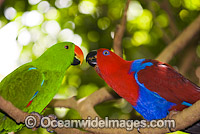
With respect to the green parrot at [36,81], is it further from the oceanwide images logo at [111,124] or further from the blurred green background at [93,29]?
the blurred green background at [93,29]

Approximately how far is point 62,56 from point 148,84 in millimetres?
825

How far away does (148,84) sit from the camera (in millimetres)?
1861

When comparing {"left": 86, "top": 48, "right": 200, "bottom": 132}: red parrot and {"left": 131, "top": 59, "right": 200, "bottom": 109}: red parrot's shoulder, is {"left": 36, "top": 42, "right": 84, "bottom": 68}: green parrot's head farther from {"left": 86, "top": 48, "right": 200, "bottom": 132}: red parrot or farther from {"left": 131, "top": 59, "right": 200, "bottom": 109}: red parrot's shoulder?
{"left": 131, "top": 59, "right": 200, "bottom": 109}: red parrot's shoulder

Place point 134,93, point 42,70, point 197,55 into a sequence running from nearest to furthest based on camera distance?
point 134,93 → point 42,70 → point 197,55

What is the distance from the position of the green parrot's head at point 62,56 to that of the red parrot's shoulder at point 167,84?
59 cm

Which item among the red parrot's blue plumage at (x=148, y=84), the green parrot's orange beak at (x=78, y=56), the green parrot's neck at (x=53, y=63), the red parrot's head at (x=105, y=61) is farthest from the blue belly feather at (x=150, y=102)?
the green parrot's neck at (x=53, y=63)

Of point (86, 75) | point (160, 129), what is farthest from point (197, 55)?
point (160, 129)

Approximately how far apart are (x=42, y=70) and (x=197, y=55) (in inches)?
107

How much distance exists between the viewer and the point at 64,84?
164 inches

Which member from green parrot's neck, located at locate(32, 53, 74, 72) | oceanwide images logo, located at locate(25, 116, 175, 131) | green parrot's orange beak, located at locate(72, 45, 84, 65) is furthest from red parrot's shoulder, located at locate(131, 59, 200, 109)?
green parrot's neck, located at locate(32, 53, 74, 72)

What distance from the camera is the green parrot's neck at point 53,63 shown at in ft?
7.04

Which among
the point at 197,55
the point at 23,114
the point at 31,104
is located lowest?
the point at 197,55

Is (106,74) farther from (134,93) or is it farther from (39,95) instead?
(39,95)

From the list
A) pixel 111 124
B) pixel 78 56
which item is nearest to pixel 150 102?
pixel 111 124
